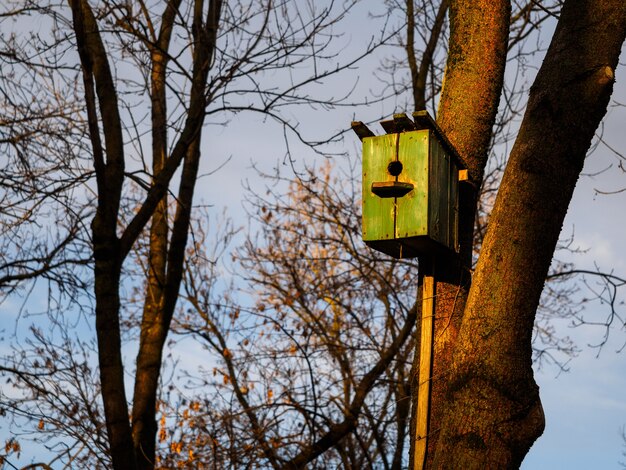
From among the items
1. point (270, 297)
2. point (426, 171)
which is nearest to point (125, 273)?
point (270, 297)

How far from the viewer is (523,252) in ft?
9.26

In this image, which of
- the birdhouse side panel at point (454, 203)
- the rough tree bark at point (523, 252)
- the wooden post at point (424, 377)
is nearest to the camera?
the rough tree bark at point (523, 252)

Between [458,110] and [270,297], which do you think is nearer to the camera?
[458,110]

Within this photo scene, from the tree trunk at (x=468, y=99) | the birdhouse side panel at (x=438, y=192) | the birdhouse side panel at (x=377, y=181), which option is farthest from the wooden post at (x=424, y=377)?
the birdhouse side panel at (x=377, y=181)

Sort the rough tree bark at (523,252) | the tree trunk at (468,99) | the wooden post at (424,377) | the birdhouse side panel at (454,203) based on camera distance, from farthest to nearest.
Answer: the birdhouse side panel at (454,203) → the tree trunk at (468,99) → the wooden post at (424,377) → the rough tree bark at (523,252)

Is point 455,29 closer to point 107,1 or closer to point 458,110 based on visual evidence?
point 458,110

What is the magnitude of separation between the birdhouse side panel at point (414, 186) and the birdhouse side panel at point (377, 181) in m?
Answer: 0.05

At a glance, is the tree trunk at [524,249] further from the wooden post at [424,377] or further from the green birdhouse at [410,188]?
the green birdhouse at [410,188]

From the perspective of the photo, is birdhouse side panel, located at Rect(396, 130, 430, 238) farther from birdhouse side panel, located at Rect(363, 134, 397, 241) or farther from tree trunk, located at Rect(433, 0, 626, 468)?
tree trunk, located at Rect(433, 0, 626, 468)

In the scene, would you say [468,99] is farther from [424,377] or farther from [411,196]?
[424,377]

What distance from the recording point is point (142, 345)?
6.29m

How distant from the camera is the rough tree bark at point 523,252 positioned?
2.69 m

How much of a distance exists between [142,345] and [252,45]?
2.48m

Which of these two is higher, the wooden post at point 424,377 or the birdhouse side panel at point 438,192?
the birdhouse side panel at point 438,192
